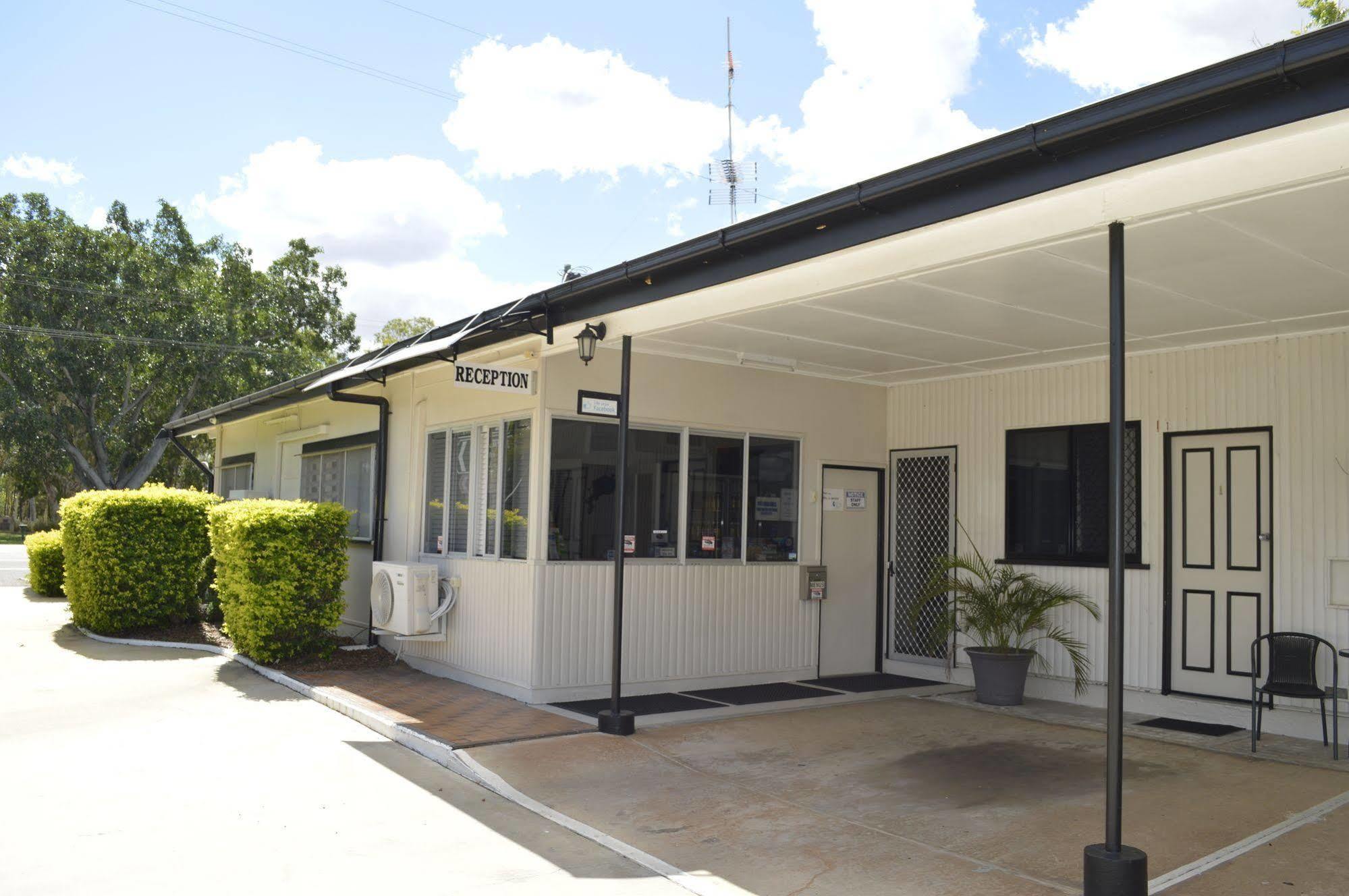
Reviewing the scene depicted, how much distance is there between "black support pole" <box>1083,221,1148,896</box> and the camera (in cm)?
387

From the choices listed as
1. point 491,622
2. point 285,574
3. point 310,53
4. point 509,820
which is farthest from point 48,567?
point 509,820

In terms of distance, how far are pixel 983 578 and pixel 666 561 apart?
296 centimetres

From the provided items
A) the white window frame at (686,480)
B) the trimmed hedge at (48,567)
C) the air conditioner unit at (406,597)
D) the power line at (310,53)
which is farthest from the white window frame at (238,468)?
the white window frame at (686,480)

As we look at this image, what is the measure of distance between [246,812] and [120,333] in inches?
1083

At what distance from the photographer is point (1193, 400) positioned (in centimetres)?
790

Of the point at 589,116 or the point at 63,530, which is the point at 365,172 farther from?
the point at 63,530

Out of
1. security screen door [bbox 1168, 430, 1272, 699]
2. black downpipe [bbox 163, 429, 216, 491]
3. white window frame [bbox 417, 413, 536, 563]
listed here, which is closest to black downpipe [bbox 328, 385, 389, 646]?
white window frame [bbox 417, 413, 536, 563]

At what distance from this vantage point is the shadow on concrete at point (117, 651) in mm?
10500

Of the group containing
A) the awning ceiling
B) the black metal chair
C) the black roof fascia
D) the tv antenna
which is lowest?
the black metal chair

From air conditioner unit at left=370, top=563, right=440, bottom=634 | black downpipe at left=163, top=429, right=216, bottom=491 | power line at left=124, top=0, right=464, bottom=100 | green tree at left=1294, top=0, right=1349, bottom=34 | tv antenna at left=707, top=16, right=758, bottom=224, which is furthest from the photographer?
black downpipe at left=163, top=429, right=216, bottom=491

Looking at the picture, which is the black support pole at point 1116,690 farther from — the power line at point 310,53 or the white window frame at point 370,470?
the power line at point 310,53

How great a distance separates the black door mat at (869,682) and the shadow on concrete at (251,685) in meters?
4.73

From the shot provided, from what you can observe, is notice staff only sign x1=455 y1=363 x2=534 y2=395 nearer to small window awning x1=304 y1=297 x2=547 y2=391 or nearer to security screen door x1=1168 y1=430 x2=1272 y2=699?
small window awning x1=304 y1=297 x2=547 y2=391

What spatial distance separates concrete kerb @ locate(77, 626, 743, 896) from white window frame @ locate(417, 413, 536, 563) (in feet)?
5.65
